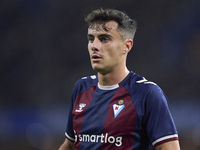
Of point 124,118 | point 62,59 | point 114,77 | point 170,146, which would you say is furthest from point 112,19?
point 62,59

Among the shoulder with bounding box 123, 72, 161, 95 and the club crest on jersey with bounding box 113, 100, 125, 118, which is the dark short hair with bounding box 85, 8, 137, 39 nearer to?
the shoulder with bounding box 123, 72, 161, 95

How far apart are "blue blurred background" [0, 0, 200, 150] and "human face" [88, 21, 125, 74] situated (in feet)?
14.5

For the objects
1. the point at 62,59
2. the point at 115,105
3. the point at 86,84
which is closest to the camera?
the point at 115,105

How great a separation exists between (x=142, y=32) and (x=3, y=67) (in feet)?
12.6

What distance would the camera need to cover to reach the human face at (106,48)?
89.1 inches

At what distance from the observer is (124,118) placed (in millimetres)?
2133

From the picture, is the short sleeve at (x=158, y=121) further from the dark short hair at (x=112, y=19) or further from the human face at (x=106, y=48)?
the dark short hair at (x=112, y=19)

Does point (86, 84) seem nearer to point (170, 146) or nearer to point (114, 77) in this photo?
point (114, 77)

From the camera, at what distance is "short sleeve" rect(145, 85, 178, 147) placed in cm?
199

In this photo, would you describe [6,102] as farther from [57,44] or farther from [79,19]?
[79,19]

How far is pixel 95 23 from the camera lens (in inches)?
92.4

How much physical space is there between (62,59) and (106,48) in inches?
243

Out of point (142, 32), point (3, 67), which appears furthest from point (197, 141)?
point (3, 67)

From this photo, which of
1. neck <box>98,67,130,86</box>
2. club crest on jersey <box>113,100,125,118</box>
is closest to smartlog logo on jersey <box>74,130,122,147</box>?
club crest on jersey <box>113,100,125,118</box>
